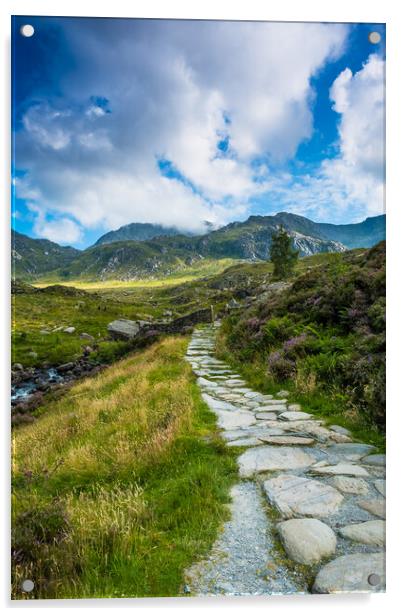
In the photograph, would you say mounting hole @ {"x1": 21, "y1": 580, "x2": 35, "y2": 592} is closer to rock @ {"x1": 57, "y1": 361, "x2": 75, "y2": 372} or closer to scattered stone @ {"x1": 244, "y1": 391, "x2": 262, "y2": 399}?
scattered stone @ {"x1": 244, "y1": 391, "x2": 262, "y2": 399}

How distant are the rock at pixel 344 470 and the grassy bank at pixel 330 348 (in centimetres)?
87

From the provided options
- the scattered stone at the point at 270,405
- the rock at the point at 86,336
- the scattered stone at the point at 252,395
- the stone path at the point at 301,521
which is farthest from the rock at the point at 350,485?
the rock at the point at 86,336

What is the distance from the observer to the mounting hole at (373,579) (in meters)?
3.22

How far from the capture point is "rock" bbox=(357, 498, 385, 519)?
11.8ft

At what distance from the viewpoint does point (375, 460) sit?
175 inches

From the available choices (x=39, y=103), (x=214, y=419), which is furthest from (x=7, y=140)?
(x=214, y=419)

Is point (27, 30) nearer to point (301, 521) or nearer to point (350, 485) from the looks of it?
point (301, 521)

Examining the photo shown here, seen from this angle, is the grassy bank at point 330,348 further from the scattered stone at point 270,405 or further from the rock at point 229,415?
the rock at point 229,415

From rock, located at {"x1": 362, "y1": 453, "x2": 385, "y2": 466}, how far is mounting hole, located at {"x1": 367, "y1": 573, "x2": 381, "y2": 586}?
4.13 feet

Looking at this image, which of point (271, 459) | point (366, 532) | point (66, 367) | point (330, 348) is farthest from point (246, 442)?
point (66, 367)

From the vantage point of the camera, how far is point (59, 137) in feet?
17.7

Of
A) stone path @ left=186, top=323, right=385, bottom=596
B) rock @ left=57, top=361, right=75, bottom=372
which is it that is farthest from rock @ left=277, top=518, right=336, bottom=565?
rock @ left=57, top=361, right=75, bottom=372
